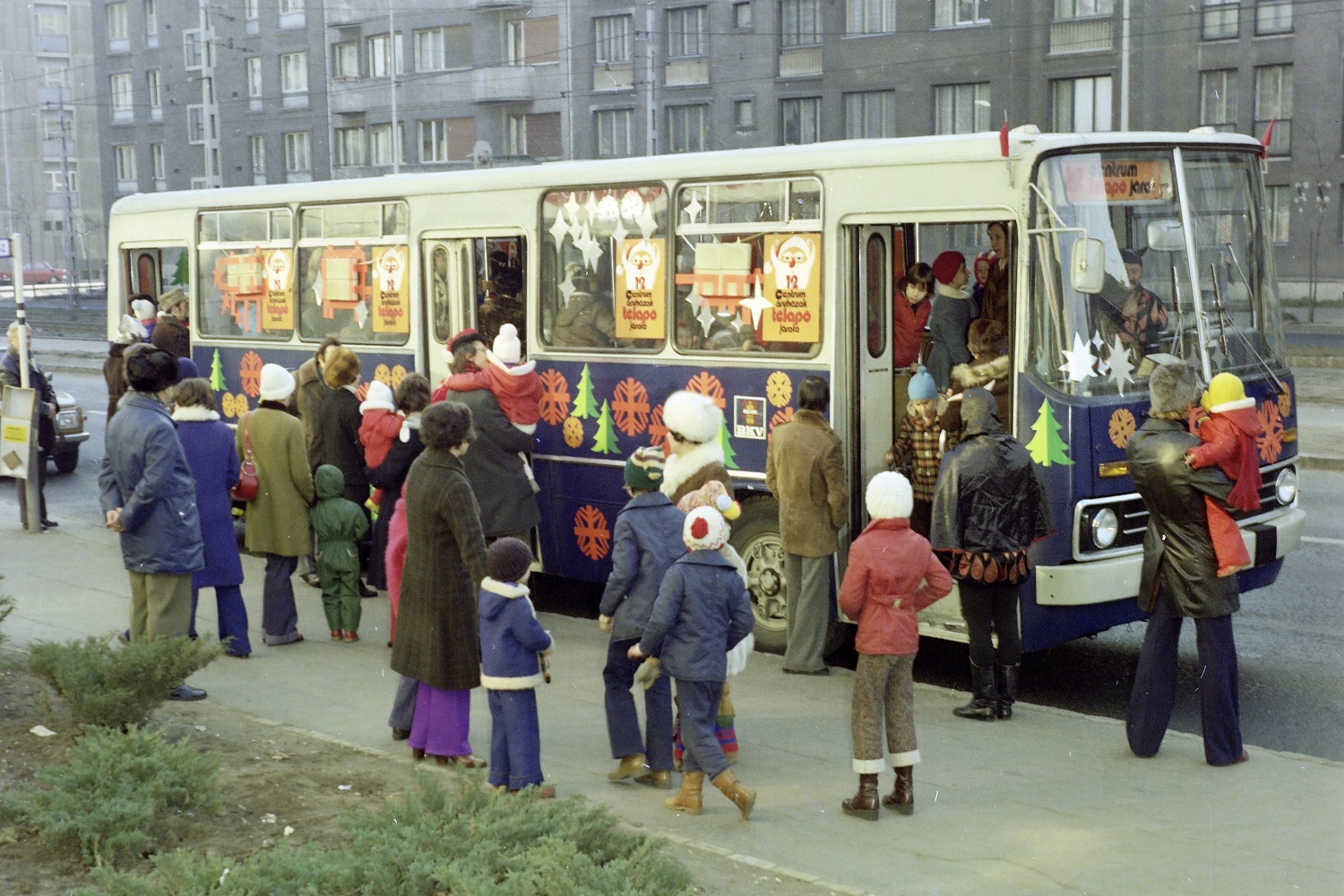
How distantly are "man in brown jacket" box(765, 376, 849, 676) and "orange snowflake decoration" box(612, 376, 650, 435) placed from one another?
4.02 ft

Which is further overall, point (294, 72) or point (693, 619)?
point (294, 72)

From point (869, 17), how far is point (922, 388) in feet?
145

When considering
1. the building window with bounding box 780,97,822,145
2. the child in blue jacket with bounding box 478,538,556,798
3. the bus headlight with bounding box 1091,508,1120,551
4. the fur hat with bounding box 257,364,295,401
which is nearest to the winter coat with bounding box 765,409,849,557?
the bus headlight with bounding box 1091,508,1120,551

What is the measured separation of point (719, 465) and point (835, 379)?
1.84 metres

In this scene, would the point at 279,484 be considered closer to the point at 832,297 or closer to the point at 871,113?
the point at 832,297

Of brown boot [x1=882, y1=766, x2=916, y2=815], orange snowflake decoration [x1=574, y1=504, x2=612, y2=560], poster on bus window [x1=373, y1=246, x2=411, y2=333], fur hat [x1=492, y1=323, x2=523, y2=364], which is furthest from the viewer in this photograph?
poster on bus window [x1=373, y1=246, x2=411, y2=333]

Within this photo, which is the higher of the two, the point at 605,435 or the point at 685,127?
the point at 685,127

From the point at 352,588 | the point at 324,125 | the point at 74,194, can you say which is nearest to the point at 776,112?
the point at 324,125

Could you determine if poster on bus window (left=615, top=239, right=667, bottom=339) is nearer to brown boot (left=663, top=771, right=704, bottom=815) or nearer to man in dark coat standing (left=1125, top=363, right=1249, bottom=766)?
man in dark coat standing (left=1125, top=363, right=1249, bottom=766)

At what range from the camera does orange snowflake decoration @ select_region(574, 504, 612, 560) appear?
10562 millimetres

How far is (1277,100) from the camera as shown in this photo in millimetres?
46469

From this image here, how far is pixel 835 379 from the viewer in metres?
9.23

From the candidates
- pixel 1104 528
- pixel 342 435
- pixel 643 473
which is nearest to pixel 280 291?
pixel 342 435

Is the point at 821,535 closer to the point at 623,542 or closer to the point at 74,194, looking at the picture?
the point at 623,542
